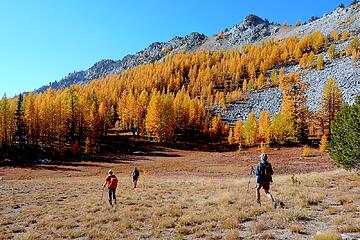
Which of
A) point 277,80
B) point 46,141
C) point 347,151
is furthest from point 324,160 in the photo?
point 277,80

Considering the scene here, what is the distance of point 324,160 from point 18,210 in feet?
180

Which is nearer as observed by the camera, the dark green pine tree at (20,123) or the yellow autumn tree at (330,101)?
the dark green pine tree at (20,123)

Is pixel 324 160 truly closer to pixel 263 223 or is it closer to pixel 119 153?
pixel 119 153

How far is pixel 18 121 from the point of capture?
259 ft

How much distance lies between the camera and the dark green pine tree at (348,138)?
890 inches

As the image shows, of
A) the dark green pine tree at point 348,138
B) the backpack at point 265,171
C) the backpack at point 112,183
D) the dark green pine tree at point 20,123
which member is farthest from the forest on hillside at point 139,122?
the backpack at point 265,171

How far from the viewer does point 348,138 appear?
23219mm

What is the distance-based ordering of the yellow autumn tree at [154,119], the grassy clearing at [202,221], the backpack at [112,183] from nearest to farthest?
the grassy clearing at [202,221] → the backpack at [112,183] → the yellow autumn tree at [154,119]

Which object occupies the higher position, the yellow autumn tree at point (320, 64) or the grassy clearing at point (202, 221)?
the yellow autumn tree at point (320, 64)

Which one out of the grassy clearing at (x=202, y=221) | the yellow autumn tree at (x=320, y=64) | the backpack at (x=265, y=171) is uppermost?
the yellow autumn tree at (x=320, y=64)

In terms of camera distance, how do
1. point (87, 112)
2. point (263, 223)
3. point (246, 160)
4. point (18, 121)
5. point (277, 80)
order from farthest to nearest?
point (277, 80) < point (87, 112) < point (18, 121) < point (246, 160) < point (263, 223)

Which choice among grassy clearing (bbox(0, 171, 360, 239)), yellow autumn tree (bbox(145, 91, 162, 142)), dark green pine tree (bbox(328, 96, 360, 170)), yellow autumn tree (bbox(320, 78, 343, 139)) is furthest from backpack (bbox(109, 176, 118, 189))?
yellow autumn tree (bbox(320, 78, 343, 139))

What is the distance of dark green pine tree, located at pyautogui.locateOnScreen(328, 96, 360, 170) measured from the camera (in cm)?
2259

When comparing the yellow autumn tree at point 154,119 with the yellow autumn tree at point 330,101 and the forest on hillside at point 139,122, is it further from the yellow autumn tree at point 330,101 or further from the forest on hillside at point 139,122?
the yellow autumn tree at point 330,101
